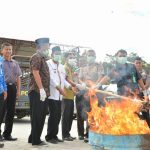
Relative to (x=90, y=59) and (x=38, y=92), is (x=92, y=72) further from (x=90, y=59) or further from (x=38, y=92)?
(x=38, y=92)

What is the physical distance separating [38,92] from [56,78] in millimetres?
891

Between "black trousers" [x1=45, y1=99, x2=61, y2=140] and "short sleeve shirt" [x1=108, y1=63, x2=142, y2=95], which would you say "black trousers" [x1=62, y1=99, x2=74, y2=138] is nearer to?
"black trousers" [x1=45, y1=99, x2=61, y2=140]

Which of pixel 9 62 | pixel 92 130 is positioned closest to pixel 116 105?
pixel 92 130

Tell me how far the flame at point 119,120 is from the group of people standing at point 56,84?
1578 millimetres

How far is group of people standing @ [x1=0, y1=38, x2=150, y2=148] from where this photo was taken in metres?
8.03

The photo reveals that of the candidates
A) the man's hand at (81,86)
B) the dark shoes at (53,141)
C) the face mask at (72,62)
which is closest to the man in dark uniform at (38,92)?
the dark shoes at (53,141)

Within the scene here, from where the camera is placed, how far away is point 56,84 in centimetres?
861

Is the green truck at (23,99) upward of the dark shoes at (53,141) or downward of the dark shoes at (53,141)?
upward

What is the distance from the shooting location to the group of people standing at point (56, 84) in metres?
8.03

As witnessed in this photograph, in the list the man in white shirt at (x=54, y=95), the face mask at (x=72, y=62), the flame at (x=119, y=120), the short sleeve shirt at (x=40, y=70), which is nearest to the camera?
the flame at (x=119, y=120)

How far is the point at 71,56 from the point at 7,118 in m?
2.05

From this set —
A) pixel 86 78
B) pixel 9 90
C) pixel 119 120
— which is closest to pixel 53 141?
pixel 9 90

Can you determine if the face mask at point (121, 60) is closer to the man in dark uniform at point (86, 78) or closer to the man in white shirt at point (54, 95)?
the man in dark uniform at point (86, 78)

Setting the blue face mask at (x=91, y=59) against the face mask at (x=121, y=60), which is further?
the blue face mask at (x=91, y=59)
